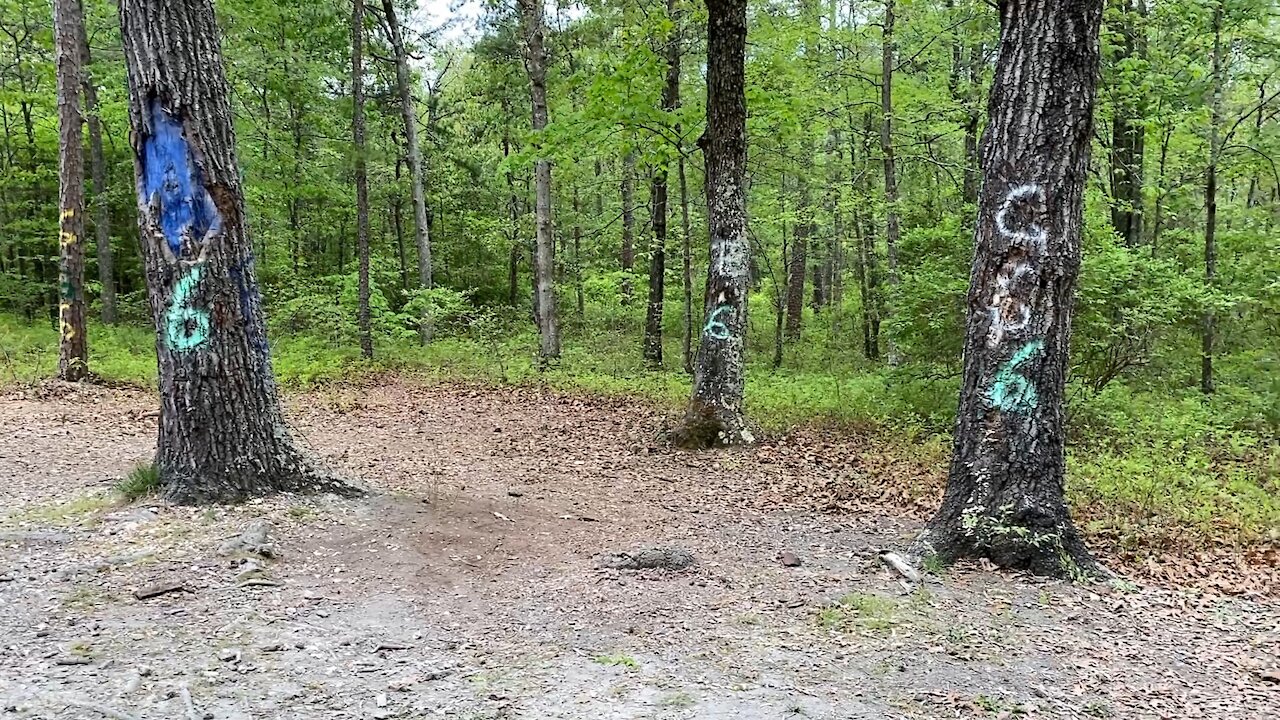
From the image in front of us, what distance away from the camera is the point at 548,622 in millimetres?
4090

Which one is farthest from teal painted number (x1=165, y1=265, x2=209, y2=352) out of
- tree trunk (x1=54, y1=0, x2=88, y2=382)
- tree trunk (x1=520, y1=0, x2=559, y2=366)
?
tree trunk (x1=520, y1=0, x2=559, y2=366)

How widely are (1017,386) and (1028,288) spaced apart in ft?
1.92

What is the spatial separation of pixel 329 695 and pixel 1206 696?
3.76 m

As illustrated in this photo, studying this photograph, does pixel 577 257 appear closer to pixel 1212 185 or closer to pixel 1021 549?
pixel 1212 185

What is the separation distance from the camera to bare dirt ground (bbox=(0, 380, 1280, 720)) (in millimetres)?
3229

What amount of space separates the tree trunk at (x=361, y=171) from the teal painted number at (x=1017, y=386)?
13.0 metres

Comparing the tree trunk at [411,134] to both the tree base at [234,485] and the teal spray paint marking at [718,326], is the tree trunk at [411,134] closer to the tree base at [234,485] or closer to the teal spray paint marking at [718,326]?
the teal spray paint marking at [718,326]

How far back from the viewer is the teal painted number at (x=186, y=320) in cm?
539

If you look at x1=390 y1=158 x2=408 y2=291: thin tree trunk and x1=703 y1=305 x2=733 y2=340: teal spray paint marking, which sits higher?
x1=390 y1=158 x2=408 y2=291: thin tree trunk

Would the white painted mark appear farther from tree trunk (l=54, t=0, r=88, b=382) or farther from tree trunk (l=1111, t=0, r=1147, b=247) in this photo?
tree trunk (l=54, t=0, r=88, b=382)

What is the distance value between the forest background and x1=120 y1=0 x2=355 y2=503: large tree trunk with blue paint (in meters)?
4.92

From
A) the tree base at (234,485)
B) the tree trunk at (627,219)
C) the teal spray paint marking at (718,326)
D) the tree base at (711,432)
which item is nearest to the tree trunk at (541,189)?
the tree trunk at (627,219)

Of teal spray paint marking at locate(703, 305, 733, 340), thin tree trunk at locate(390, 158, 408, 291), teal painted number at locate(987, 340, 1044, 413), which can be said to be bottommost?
teal painted number at locate(987, 340, 1044, 413)

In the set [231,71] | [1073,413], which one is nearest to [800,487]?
[1073,413]
